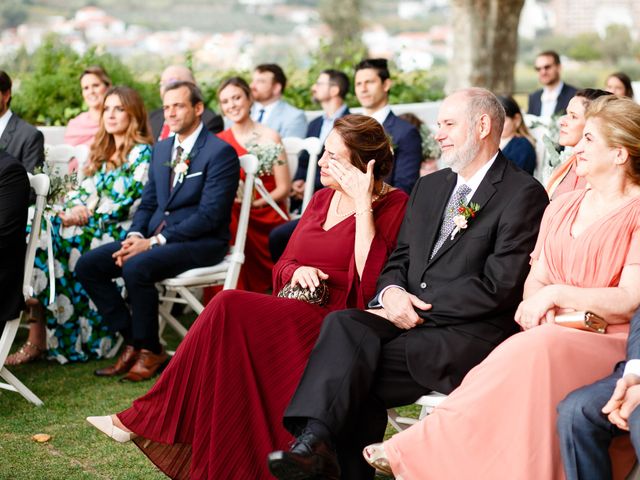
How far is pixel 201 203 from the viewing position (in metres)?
6.50

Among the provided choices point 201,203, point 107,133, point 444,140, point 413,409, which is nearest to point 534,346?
point 444,140

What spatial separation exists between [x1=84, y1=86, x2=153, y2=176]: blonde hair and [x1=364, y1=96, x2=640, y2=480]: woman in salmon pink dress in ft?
12.2

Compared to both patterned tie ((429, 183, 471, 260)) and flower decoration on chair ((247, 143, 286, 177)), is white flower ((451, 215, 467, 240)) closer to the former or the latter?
patterned tie ((429, 183, 471, 260))

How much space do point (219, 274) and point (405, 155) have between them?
189cm

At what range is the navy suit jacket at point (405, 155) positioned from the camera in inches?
297

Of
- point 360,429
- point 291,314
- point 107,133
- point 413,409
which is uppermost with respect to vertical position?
point 107,133

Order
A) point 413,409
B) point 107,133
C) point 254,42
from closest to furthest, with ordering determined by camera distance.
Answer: point 413,409, point 107,133, point 254,42

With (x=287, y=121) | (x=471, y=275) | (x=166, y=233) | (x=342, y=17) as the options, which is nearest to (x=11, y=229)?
(x=166, y=233)

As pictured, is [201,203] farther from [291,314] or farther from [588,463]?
[588,463]

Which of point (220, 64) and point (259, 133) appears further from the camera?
point (220, 64)

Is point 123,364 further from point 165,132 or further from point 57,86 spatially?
point 57,86

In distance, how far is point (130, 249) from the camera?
6461mm

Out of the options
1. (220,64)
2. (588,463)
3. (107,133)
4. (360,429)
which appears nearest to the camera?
(588,463)

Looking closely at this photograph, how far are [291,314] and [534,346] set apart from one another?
123 centimetres
